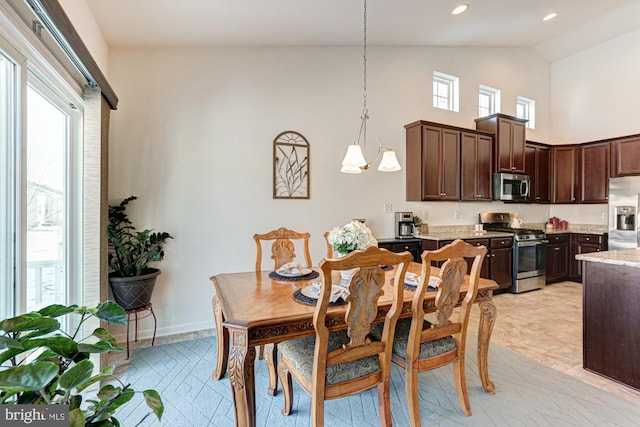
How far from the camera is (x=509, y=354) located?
274cm

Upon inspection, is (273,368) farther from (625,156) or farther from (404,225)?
(625,156)

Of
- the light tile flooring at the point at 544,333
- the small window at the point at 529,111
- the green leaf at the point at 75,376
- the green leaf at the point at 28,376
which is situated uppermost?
the small window at the point at 529,111

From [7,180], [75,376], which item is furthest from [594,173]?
[7,180]

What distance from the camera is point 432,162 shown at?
4324 mm

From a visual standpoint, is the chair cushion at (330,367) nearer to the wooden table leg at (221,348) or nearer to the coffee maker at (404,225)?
the wooden table leg at (221,348)

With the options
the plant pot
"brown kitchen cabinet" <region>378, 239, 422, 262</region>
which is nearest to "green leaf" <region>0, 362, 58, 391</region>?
the plant pot

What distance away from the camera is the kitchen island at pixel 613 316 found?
2.16m

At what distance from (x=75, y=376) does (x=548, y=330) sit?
405 cm

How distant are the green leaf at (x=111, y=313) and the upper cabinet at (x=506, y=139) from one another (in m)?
5.30

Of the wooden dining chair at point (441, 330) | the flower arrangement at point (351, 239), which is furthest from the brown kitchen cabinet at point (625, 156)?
the flower arrangement at point (351, 239)

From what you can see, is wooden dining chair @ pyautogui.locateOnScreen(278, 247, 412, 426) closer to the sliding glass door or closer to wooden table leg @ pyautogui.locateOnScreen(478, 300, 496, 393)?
wooden table leg @ pyautogui.locateOnScreen(478, 300, 496, 393)

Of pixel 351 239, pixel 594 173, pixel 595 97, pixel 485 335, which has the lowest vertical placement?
pixel 485 335

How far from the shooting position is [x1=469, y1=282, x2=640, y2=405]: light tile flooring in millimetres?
2429

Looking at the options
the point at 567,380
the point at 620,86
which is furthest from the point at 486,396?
the point at 620,86
